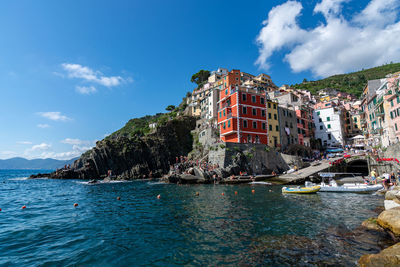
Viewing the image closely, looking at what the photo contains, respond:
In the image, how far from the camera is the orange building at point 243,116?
4281 cm

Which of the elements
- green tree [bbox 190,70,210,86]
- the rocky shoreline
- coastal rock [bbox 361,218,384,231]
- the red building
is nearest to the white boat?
the rocky shoreline

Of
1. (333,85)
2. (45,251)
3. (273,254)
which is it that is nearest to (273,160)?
(273,254)

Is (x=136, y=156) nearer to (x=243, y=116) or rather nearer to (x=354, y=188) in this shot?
(x=243, y=116)

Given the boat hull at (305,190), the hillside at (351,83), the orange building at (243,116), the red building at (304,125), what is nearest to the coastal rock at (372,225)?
the boat hull at (305,190)

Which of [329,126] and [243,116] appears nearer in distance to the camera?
[243,116]

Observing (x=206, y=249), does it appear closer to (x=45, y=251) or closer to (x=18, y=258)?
(x=45, y=251)

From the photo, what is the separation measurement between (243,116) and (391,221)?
3465 centimetres

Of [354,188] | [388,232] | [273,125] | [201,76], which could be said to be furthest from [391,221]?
[201,76]

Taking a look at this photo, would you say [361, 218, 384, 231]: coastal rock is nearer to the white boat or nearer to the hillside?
the white boat

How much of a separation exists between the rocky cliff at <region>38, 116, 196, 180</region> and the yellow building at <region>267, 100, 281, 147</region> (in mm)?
29852

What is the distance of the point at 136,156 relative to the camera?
209ft

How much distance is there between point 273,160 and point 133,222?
34597 mm

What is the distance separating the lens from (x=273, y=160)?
42531mm

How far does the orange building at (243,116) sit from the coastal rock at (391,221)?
3159 cm
